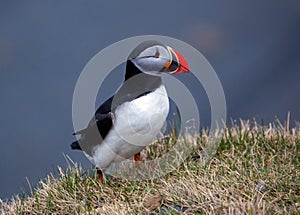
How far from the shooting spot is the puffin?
5.00 metres

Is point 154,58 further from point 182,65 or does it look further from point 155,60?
point 182,65

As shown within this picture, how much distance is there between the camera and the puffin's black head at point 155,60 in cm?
510

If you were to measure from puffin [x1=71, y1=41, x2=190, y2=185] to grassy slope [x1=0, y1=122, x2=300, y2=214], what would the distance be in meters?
0.37

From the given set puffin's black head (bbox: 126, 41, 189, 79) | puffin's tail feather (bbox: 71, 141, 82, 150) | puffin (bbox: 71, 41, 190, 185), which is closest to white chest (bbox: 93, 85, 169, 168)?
puffin (bbox: 71, 41, 190, 185)

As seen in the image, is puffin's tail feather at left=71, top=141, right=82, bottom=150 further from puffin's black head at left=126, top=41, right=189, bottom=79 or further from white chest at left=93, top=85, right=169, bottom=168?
puffin's black head at left=126, top=41, right=189, bottom=79

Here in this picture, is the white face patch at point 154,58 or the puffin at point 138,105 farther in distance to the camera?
the white face patch at point 154,58

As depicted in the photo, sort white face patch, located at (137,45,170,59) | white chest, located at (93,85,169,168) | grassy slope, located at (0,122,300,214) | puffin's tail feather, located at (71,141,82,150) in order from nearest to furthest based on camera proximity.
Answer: grassy slope, located at (0,122,300,214) → white chest, located at (93,85,169,168) → white face patch, located at (137,45,170,59) → puffin's tail feather, located at (71,141,82,150)

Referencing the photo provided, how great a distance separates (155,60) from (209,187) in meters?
1.32

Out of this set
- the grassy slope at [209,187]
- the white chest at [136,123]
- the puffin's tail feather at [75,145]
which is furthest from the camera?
the puffin's tail feather at [75,145]

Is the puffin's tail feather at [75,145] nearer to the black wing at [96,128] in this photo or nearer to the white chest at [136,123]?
the black wing at [96,128]

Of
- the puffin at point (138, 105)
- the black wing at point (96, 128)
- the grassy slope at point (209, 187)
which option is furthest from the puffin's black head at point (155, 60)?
the grassy slope at point (209, 187)

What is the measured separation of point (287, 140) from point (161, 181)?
167 centimetres

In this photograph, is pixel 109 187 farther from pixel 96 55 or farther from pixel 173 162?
pixel 96 55

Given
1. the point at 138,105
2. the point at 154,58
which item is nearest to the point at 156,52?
the point at 154,58
